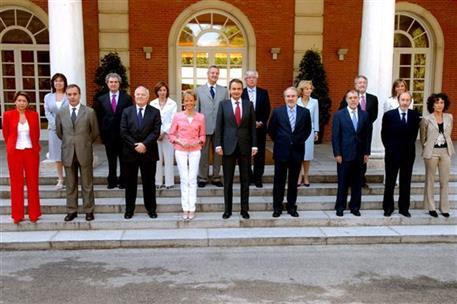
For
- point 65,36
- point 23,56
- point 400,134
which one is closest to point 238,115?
point 400,134

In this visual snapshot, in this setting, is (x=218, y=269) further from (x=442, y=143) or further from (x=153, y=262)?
(x=442, y=143)

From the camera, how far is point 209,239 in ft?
19.6

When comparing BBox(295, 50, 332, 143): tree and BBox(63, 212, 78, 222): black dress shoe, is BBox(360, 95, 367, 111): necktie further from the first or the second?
BBox(295, 50, 332, 143): tree

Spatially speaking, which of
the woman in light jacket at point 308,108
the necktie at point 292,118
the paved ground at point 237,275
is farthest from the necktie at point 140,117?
the woman in light jacket at point 308,108

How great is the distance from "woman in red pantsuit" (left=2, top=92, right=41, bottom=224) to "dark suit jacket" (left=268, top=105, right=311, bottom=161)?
3257 mm

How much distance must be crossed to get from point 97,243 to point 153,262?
0.92 metres

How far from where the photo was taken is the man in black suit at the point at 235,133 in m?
6.31

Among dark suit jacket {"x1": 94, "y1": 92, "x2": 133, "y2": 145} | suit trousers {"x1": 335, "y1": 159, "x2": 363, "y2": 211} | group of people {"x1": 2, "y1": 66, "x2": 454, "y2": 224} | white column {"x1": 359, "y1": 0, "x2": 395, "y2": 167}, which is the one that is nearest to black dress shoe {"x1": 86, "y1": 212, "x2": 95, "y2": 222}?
group of people {"x1": 2, "y1": 66, "x2": 454, "y2": 224}

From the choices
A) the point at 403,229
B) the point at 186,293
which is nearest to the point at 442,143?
the point at 403,229

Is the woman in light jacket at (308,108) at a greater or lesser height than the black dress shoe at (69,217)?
greater

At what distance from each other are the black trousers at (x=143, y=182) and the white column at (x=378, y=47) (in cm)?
421

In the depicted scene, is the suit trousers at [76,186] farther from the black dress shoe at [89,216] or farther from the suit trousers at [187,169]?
the suit trousers at [187,169]

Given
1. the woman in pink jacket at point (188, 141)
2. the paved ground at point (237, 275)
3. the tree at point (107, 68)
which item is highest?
the tree at point (107, 68)

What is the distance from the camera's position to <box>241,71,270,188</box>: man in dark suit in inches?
288
